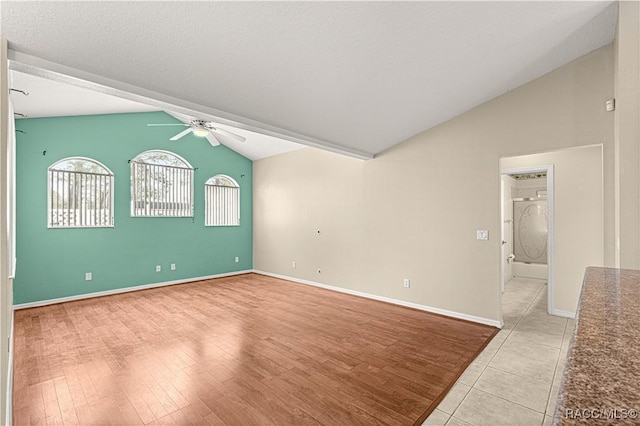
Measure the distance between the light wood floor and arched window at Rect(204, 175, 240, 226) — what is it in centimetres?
255

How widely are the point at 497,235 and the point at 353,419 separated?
9.14ft

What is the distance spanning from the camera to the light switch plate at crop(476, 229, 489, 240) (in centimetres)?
366

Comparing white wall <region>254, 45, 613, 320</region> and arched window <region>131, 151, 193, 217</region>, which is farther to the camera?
arched window <region>131, 151, 193, 217</region>

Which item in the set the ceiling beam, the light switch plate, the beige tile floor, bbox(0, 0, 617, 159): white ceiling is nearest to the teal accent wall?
the ceiling beam

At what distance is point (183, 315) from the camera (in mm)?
4047

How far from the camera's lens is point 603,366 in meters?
0.52

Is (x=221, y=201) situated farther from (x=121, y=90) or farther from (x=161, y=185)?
(x=121, y=90)

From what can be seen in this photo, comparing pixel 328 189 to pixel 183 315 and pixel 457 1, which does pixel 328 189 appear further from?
pixel 457 1

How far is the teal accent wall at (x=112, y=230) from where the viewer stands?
436cm

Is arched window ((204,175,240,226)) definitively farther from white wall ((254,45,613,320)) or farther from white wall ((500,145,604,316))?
white wall ((500,145,604,316))

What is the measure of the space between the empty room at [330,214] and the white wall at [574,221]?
0.02m

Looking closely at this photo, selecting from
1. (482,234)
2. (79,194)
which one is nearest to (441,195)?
(482,234)

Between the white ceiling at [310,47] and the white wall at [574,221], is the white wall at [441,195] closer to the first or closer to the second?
the white ceiling at [310,47]

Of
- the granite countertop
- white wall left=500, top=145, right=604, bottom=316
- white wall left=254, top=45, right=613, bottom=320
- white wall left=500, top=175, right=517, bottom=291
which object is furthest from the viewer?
white wall left=500, top=175, right=517, bottom=291
